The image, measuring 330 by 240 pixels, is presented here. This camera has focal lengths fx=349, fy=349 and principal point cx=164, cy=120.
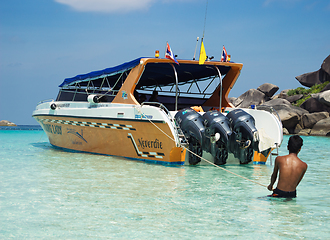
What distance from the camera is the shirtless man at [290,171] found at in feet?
14.8

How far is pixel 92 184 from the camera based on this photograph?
5.98m

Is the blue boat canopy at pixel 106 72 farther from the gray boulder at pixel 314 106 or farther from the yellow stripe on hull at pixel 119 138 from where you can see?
the gray boulder at pixel 314 106

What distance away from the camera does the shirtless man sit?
4.52m

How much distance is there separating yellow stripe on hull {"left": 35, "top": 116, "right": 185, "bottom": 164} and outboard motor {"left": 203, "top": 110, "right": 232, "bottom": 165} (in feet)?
2.34

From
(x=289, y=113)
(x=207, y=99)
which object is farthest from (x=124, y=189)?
(x=289, y=113)

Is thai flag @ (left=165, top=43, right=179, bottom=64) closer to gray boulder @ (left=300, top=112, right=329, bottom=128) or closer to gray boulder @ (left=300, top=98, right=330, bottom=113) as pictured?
gray boulder @ (left=300, top=112, right=329, bottom=128)

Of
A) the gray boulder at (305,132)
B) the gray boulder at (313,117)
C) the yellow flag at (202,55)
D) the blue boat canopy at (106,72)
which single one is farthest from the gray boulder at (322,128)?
the blue boat canopy at (106,72)

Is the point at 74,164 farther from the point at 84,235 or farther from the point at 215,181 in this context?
the point at 84,235

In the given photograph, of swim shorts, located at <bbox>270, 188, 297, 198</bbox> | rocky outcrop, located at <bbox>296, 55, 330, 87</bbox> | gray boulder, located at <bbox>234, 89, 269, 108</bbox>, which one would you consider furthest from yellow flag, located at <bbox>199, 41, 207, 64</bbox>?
rocky outcrop, located at <bbox>296, 55, 330, 87</bbox>

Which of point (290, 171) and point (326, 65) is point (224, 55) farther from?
point (326, 65)

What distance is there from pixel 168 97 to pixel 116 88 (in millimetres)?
2130

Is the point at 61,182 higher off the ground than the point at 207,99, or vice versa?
the point at 207,99

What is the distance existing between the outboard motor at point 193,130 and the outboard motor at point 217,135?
0.14m

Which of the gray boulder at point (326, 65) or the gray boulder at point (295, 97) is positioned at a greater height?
the gray boulder at point (326, 65)
